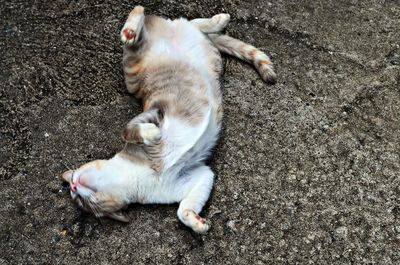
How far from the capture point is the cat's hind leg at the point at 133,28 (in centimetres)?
373

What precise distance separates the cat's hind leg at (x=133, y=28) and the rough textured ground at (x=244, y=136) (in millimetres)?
396

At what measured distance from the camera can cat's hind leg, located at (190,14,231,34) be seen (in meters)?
4.09

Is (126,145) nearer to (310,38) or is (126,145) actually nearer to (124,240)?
(124,240)

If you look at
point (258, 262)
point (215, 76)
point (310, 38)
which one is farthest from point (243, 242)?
point (310, 38)

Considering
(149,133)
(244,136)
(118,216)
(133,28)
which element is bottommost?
(118,216)

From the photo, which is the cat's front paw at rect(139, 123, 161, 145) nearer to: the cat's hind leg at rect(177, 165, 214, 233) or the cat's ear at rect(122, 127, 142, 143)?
the cat's ear at rect(122, 127, 142, 143)

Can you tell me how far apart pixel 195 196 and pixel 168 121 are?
1.75 ft

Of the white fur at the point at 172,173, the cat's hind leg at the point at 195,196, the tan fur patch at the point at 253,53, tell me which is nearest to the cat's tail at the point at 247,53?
the tan fur patch at the point at 253,53

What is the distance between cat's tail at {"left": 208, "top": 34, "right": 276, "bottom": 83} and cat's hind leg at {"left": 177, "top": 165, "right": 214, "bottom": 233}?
866 mm

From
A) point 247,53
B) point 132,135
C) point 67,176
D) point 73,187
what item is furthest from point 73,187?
point 247,53

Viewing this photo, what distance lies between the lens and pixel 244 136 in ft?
12.3

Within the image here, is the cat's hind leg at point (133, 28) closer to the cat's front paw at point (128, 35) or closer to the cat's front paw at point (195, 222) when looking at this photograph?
the cat's front paw at point (128, 35)

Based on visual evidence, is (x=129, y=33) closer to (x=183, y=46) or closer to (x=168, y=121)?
(x=183, y=46)

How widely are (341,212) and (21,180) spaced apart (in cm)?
197
